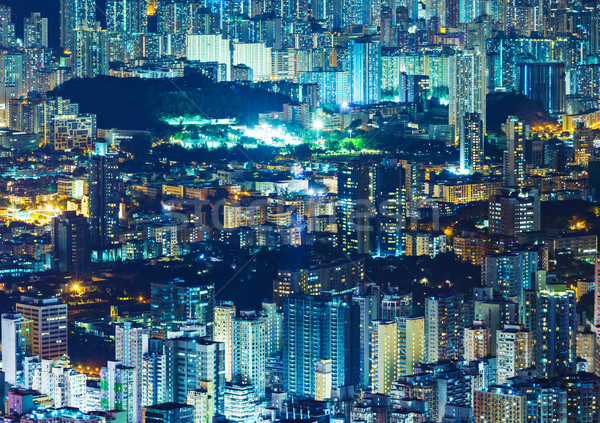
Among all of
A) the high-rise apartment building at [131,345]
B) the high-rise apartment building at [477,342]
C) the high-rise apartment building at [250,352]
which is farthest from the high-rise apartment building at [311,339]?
the high-rise apartment building at [131,345]

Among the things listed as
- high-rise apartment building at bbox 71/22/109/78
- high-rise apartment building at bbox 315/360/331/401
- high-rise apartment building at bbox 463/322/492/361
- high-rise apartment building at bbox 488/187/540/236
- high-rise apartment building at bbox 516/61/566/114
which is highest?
high-rise apartment building at bbox 71/22/109/78

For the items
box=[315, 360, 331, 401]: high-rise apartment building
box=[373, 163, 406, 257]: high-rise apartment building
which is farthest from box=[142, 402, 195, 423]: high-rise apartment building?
box=[373, 163, 406, 257]: high-rise apartment building

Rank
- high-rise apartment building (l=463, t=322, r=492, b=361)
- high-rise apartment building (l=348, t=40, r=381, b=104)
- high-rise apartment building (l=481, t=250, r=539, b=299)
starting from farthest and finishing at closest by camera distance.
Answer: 1. high-rise apartment building (l=348, t=40, r=381, b=104)
2. high-rise apartment building (l=481, t=250, r=539, b=299)
3. high-rise apartment building (l=463, t=322, r=492, b=361)

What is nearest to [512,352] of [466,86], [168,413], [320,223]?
[168,413]

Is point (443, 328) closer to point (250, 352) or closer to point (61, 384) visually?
point (250, 352)

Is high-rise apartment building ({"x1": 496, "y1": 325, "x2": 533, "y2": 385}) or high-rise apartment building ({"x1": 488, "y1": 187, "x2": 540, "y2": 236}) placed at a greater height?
high-rise apartment building ({"x1": 488, "y1": 187, "x2": 540, "y2": 236})

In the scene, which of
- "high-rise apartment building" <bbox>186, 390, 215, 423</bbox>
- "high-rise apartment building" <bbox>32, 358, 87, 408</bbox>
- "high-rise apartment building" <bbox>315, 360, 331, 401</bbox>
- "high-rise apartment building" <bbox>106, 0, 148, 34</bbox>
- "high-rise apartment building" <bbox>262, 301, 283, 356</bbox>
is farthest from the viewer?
"high-rise apartment building" <bbox>106, 0, 148, 34</bbox>

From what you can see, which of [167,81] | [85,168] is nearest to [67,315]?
[85,168]

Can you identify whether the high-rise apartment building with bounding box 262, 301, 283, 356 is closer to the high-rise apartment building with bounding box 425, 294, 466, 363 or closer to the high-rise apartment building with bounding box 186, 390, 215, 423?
the high-rise apartment building with bounding box 425, 294, 466, 363

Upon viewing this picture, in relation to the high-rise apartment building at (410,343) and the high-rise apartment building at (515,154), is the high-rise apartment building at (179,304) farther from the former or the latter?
the high-rise apartment building at (515,154)
